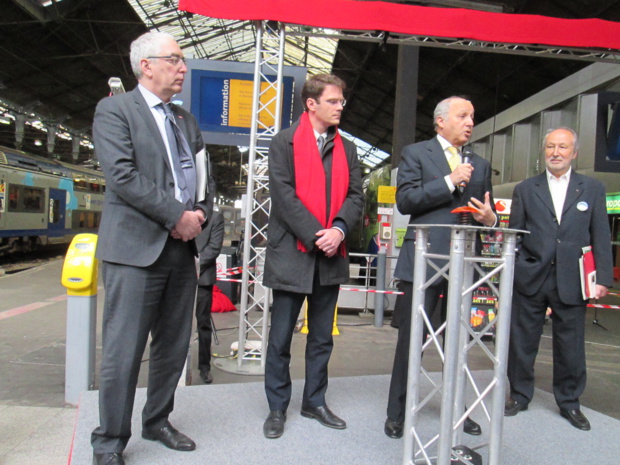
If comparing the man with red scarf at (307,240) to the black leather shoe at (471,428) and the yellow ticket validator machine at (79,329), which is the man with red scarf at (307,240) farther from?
the yellow ticket validator machine at (79,329)

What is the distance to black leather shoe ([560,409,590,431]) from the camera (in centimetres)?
264

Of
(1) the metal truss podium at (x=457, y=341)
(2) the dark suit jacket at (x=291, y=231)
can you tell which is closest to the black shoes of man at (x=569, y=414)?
(1) the metal truss podium at (x=457, y=341)

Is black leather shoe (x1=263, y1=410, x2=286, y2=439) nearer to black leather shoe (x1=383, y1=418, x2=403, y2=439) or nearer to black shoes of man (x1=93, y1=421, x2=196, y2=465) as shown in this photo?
black shoes of man (x1=93, y1=421, x2=196, y2=465)

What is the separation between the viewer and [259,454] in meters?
2.14

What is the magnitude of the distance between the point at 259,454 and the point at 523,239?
199 cm

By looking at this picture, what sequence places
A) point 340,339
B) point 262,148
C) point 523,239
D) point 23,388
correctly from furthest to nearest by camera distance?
point 340,339 → point 262,148 → point 23,388 → point 523,239

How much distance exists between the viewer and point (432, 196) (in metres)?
2.29

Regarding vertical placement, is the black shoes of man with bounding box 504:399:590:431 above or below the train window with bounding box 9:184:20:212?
below

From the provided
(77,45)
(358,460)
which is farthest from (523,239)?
(77,45)

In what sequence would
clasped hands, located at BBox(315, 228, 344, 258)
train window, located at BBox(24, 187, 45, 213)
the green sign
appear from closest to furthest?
clasped hands, located at BBox(315, 228, 344, 258), the green sign, train window, located at BBox(24, 187, 45, 213)

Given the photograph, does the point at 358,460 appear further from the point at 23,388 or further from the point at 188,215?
the point at 23,388

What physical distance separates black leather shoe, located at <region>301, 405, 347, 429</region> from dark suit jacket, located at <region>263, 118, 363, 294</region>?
64 cm

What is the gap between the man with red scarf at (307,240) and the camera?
2377 millimetres

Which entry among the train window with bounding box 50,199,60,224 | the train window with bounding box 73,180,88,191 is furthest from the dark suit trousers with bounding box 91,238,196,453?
the train window with bounding box 73,180,88,191
